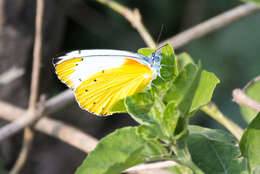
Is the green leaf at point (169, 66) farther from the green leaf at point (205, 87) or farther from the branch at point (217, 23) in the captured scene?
the branch at point (217, 23)

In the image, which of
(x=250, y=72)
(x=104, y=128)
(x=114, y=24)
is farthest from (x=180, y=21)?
(x=104, y=128)

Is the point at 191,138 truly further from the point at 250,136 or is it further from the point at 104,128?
the point at 104,128

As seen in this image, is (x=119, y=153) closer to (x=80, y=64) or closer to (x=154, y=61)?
(x=154, y=61)

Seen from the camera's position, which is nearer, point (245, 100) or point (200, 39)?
point (245, 100)

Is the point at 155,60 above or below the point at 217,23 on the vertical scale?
above


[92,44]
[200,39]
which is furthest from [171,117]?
[92,44]
